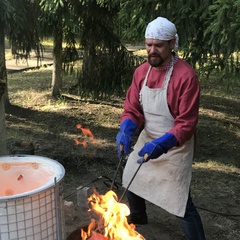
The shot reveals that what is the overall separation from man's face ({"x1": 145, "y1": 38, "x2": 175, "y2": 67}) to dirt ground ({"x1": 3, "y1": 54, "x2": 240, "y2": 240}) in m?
1.40

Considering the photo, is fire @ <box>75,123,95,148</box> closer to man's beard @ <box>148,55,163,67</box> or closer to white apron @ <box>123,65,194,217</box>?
white apron @ <box>123,65,194,217</box>

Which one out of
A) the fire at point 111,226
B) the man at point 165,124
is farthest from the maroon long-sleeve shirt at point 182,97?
the fire at point 111,226

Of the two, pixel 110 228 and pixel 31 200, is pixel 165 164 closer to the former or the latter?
pixel 110 228

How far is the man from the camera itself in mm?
2756

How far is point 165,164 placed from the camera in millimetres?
3014

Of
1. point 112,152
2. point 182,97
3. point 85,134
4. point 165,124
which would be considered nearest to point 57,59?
point 85,134

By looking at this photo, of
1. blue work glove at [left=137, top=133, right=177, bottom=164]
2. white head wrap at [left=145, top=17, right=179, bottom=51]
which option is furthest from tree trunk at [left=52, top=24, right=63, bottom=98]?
blue work glove at [left=137, top=133, right=177, bottom=164]

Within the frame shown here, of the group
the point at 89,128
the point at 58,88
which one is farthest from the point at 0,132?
the point at 58,88

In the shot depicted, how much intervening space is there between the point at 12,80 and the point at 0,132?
732 cm

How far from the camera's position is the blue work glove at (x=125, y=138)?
9.55 ft

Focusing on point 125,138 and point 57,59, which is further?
point 57,59

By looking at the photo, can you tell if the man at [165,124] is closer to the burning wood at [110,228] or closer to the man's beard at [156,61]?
the man's beard at [156,61]

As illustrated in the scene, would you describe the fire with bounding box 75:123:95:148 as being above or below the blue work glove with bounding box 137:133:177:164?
below

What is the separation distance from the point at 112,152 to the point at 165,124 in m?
2.74
